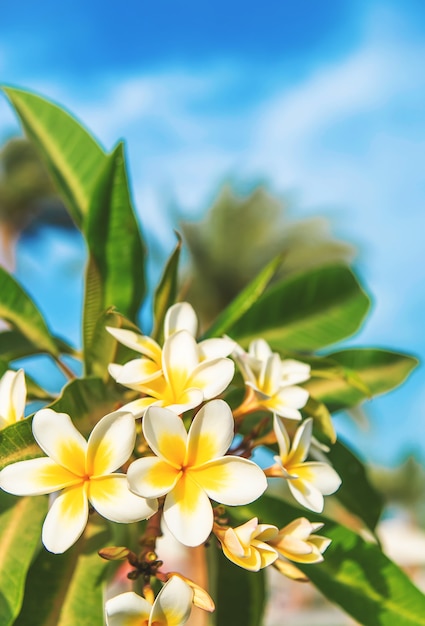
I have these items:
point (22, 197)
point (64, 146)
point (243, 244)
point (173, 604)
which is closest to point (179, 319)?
point (173, 604)

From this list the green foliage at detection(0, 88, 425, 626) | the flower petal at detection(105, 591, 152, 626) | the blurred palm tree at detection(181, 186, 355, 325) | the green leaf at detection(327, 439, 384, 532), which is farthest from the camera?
the blurred palm tree at detection(181, 186, 355, 325)

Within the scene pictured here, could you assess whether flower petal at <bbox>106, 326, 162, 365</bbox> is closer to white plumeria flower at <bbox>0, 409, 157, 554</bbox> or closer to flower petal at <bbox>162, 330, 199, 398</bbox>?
flower petal at <bbox>162, 330, 199, 398</bbox>

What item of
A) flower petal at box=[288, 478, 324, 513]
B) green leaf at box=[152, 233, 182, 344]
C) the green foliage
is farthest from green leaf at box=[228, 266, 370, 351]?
flower petal at box=[288, 478, 324, 513]

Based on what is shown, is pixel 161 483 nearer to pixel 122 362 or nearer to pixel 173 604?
pixel 173 604

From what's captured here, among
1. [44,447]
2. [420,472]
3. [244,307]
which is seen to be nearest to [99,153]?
[244,307]

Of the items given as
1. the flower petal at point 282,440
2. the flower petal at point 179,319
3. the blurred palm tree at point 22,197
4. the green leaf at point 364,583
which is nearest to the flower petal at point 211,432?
the flower petal at point 282,440

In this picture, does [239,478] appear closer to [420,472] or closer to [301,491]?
[301,491]
